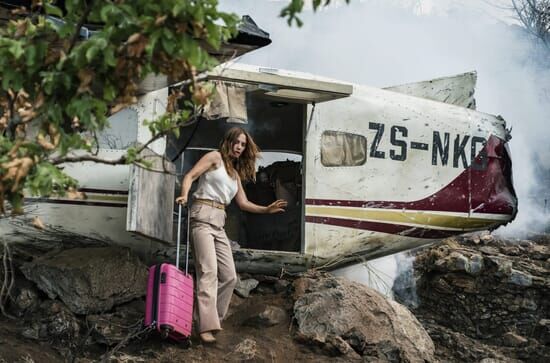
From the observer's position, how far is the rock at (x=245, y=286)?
11.2 meters

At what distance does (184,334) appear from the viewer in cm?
945

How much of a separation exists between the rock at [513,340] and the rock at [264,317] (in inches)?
176

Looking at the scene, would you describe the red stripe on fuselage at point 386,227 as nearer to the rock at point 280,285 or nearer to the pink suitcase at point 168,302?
the rock at point 280,285

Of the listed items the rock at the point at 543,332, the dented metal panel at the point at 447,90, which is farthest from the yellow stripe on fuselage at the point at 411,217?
the rock at the point at 543,332

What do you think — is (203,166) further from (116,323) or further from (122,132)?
(116,323)

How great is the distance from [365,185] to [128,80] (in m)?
6.60

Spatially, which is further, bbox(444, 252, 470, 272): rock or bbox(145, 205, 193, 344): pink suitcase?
bbox(444, 252, 470, 272): rock

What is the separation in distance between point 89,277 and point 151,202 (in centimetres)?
102

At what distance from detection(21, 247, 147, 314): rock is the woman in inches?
42.1

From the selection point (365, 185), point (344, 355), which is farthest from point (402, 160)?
point (344, 355)

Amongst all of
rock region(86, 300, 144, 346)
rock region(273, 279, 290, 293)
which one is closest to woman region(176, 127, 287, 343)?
rock region(86, 300, 144, 346)

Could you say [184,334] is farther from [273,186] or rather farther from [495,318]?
[495,318]

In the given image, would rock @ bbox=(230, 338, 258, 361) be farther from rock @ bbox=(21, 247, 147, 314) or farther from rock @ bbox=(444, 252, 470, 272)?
rock @ bbox=(444, 252, 470, 272)

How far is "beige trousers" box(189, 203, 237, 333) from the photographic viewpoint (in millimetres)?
9617
